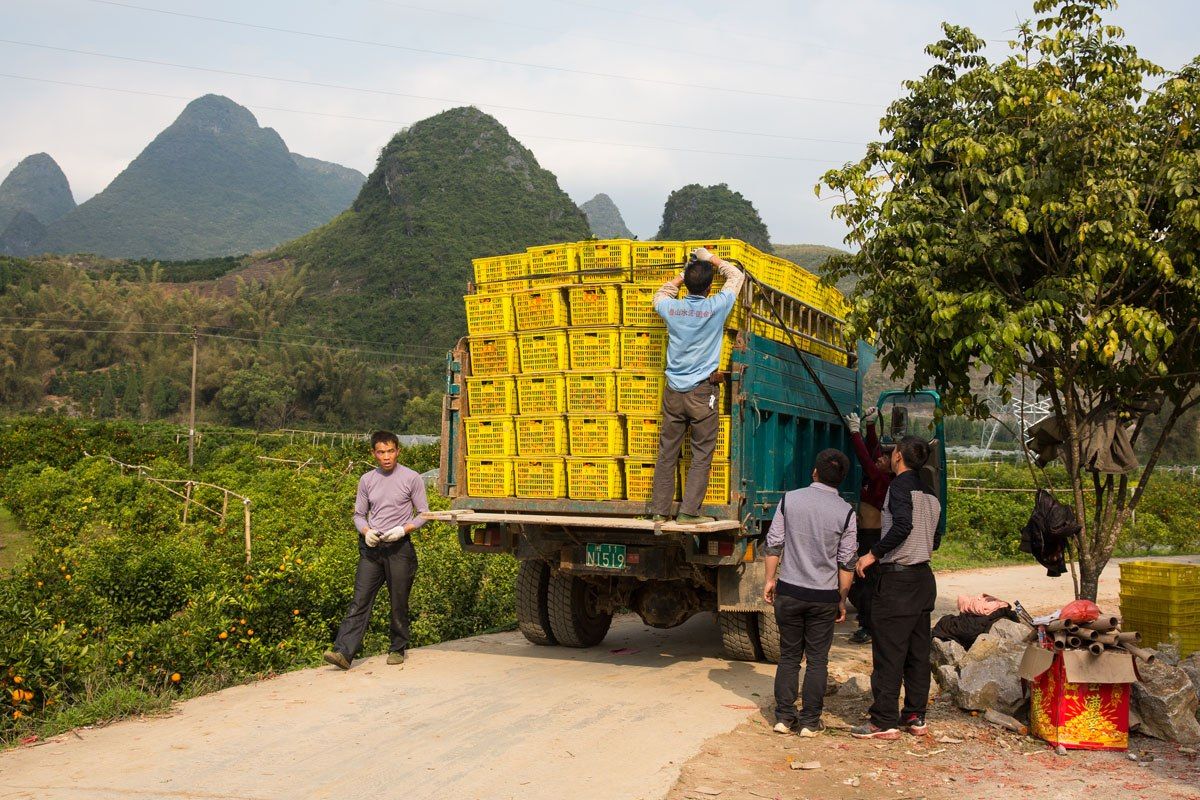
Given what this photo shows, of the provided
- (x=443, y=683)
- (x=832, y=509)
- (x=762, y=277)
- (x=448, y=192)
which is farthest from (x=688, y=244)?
(x=448, y=192)

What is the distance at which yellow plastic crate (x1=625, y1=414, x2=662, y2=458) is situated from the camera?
318 inches

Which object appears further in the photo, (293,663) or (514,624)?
(514,624)

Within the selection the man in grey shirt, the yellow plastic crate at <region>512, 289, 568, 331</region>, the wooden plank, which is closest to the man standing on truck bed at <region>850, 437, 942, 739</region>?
the man in grey shirt

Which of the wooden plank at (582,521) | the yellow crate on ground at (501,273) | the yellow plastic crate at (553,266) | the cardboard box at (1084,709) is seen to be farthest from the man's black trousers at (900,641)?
the yellow crate on ground at (501,273)

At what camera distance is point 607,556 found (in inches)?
320

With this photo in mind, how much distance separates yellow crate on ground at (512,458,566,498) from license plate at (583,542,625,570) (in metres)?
0.50

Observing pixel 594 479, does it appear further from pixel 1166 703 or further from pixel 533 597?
pixel 1166 703

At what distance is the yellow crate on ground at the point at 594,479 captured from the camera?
8.15 m

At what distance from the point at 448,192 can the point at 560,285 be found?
101077 mm

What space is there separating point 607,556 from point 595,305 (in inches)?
77.5

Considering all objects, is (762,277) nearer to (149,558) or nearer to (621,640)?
(621,640)

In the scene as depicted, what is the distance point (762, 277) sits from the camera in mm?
8586

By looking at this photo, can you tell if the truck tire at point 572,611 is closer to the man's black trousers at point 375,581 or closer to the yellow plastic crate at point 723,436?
the man's black trousers at point 375,581

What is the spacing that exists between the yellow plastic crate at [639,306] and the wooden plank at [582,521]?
1.53m
